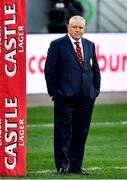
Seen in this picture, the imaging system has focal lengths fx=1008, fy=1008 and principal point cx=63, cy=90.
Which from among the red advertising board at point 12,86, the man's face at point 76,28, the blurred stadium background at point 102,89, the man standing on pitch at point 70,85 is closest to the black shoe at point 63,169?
the man standing on pitch at point 70,85

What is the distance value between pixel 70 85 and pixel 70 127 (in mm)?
499

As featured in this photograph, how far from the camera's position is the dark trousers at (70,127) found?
11.7 meters

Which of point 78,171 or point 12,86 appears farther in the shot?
point 78,171

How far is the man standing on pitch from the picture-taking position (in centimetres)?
1166

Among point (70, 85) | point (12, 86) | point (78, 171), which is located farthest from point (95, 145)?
point (12, 86)

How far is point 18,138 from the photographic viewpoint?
11.3 metres

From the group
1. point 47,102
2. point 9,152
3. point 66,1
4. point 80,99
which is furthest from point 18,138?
point 66,1

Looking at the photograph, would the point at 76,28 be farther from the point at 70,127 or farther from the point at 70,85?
the point at 70,127

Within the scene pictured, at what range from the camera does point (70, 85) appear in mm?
11664

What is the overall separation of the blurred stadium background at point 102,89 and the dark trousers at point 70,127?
0.88 feet

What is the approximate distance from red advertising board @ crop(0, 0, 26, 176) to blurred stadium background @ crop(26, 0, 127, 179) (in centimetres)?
37

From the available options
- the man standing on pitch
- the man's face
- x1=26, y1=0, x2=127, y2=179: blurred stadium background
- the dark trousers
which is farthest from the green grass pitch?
the man's face

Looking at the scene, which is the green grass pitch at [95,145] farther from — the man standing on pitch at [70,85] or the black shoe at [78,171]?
the man standing on pitch at [70,85]

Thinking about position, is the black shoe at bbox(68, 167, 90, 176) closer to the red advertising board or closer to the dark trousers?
the dark trousers
